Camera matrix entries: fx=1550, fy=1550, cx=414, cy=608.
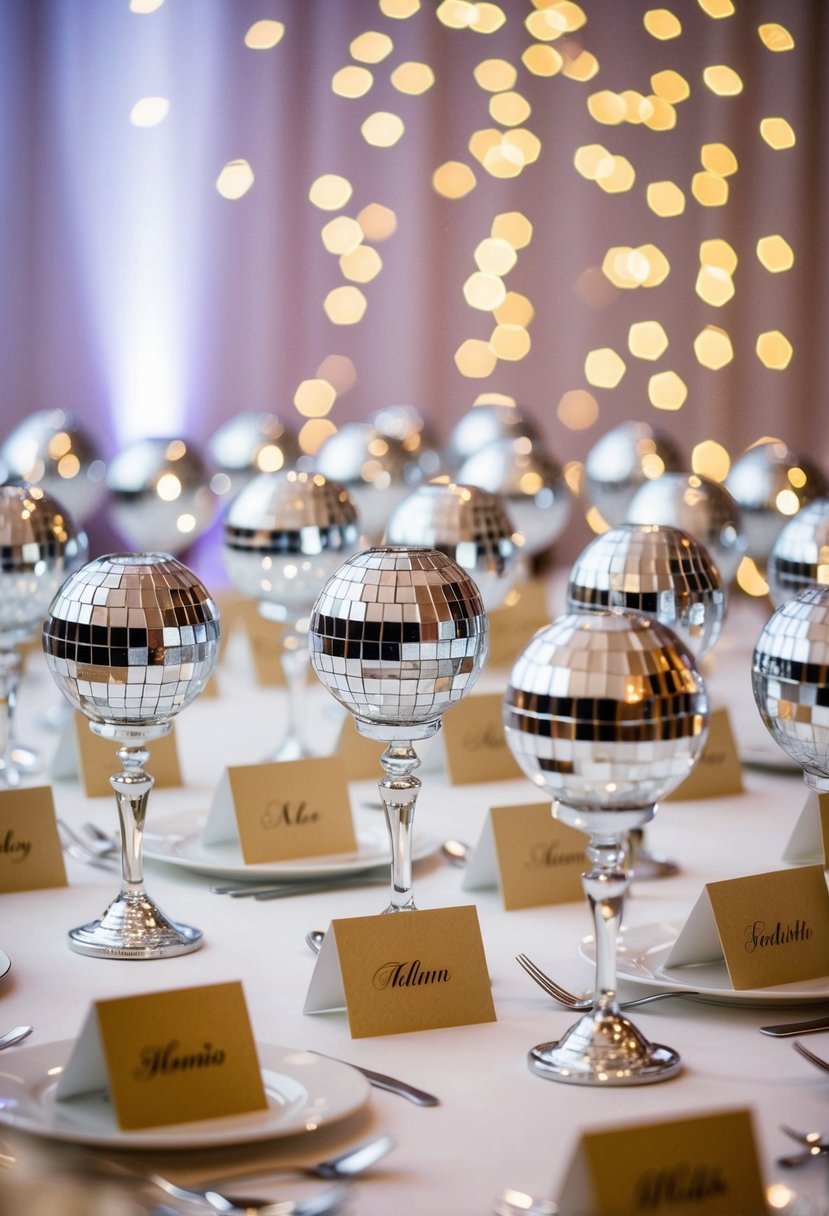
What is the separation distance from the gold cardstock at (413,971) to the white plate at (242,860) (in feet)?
1.15

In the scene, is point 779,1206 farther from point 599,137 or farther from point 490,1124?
point 599,137

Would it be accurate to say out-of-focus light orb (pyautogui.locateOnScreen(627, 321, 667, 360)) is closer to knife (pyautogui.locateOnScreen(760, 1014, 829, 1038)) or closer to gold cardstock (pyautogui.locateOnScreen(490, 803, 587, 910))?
gold cardstock (pyautogui.locateOnScreen(490, 803, 587, 910))

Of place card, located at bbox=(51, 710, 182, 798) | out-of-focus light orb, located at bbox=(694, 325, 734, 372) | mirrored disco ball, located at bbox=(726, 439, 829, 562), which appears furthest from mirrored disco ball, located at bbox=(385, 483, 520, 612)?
out-of-focus light orb, located at bbox=(694, 325, 734, 372)

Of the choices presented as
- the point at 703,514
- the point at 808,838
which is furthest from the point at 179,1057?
the point at 703,514

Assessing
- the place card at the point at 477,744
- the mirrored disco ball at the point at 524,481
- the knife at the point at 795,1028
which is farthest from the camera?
the mirrored disco ball at the point at 524,481

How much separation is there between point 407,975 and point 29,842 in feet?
1.66

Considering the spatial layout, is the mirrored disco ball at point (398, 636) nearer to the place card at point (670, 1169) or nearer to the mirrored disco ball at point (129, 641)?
the mirrored disco ball at point (129, 641)

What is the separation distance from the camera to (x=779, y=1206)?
35.6 inches

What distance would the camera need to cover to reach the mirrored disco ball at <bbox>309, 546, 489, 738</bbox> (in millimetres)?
1247

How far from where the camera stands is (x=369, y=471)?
9.27 feet

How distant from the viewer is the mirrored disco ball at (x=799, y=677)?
1.21 m

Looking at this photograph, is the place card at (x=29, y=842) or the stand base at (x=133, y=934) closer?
the stand base at (x=133, y=934)

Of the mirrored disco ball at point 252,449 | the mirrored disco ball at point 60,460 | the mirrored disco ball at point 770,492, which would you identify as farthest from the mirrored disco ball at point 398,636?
the mirrored disco ball at point 252,449

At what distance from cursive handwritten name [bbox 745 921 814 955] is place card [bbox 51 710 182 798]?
2.67ft
